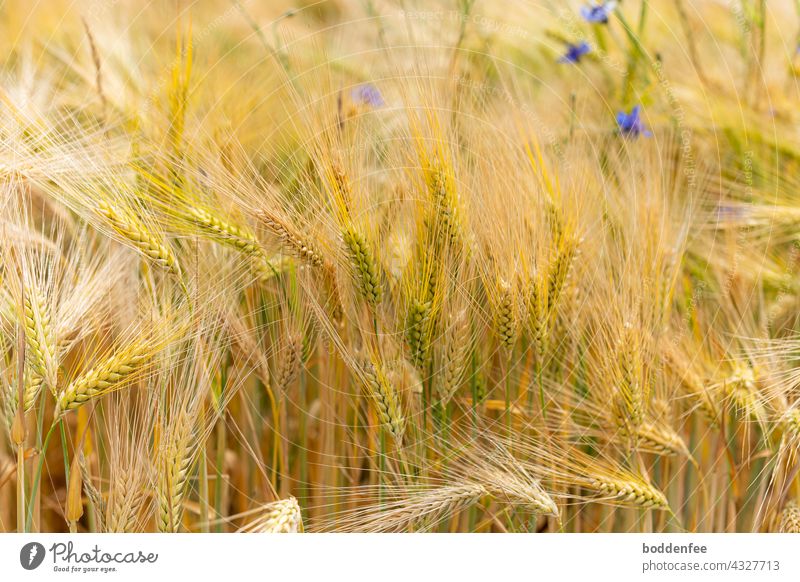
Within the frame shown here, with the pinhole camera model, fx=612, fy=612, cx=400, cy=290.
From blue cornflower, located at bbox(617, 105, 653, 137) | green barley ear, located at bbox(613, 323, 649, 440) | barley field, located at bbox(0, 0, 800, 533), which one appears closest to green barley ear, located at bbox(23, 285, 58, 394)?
barley field, located at bbox(0, 0, 800, 533)

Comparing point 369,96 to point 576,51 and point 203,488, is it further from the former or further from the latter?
point 203,488

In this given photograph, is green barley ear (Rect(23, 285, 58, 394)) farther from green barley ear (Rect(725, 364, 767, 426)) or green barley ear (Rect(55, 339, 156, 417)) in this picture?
green barley ear (Rect(725, 364, 767, 426))

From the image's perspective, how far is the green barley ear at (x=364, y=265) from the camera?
1.96ft

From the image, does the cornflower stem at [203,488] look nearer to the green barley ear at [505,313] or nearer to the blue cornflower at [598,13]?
the green barley ear at [505,313]

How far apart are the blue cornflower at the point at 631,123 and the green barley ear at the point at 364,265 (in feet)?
1.24

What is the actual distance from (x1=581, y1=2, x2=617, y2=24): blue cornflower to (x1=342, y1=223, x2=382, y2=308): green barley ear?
0.48 meters

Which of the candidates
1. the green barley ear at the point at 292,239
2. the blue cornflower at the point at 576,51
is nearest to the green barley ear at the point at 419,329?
the green barley ear at the point at 292,239

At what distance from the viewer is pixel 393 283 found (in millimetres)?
631

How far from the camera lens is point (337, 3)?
103cm

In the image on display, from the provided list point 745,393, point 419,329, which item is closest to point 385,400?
point 419,329
